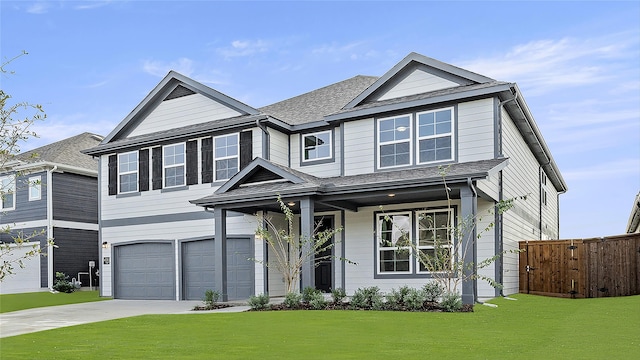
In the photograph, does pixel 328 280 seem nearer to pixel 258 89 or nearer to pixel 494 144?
pixel 494 144

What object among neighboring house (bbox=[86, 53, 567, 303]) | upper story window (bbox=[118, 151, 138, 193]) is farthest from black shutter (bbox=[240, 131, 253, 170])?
upper story window (bbox=[118, 151, 138, 193])

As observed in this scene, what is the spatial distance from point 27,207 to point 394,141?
1717cm

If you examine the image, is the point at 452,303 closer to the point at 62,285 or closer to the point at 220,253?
the point at 220,253

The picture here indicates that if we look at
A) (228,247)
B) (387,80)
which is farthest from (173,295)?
(387,80)

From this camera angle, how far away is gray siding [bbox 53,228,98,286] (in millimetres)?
23672

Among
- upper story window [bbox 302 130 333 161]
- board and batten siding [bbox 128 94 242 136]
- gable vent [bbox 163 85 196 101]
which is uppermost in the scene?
gable vent [bbox 163 85 196 101]

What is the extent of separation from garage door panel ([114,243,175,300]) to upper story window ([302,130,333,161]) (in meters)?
5.69

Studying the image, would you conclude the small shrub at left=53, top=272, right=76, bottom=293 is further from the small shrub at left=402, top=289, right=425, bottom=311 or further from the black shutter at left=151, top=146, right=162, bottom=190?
the small shrub at left=402, top=289, right=425, bottom=311

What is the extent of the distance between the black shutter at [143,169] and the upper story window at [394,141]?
852 centimetres

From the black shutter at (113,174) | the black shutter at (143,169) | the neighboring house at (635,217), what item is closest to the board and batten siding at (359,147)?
the black shutter at (143,169)

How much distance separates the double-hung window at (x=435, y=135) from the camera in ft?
49.1

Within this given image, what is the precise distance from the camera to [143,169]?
64.6 feet

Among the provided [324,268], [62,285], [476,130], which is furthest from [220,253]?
[62,285]

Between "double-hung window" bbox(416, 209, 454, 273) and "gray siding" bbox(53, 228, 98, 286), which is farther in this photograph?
"gray siding" bbox(53, 228, 98, 286)
